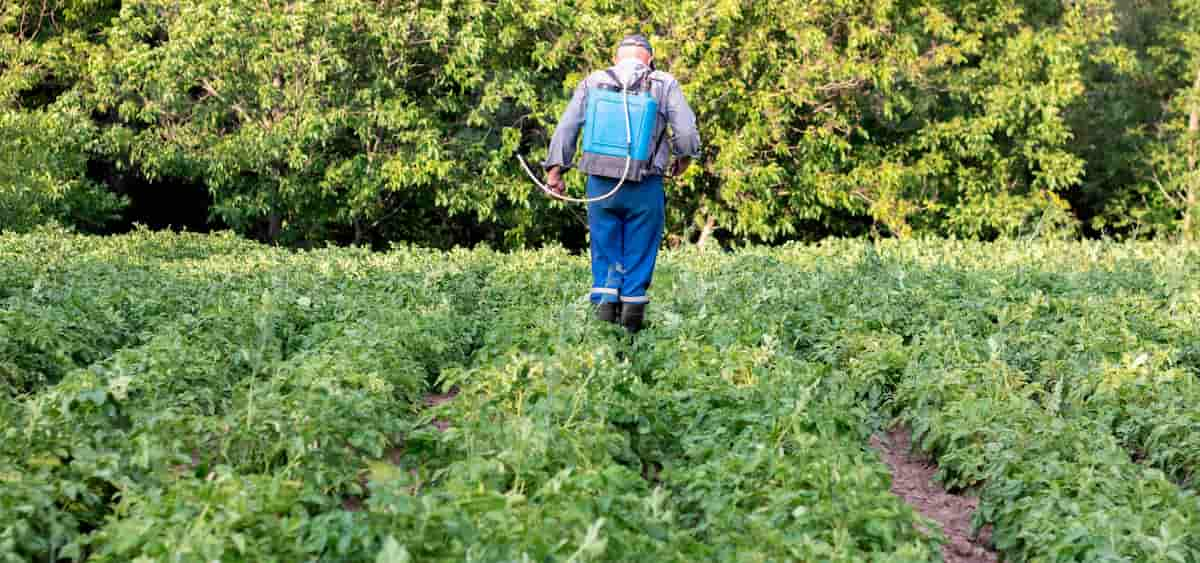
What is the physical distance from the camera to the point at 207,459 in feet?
16.2

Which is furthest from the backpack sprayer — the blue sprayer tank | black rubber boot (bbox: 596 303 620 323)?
black rubber boot (bbox: 596 303 620 323)

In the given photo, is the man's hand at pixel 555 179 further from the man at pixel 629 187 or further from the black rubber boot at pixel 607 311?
the black rubber boot at pixel 607 311

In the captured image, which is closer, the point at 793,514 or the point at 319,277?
the point at 793,514

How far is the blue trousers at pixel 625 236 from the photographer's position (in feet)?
28.9

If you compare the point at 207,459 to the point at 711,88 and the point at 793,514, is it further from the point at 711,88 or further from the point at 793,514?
the point at 711,88

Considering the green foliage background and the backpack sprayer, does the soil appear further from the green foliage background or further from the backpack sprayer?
the green foliage background

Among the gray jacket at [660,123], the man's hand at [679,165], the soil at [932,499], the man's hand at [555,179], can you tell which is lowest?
the soil at [932,499]

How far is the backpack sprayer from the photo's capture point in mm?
8586

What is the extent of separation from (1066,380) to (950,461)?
1.62 metres

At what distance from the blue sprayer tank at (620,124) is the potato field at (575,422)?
3.55 ft

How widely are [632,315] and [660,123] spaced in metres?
1.22

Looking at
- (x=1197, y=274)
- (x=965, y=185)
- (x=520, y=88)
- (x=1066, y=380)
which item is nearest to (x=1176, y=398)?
(x=1066, y=380)

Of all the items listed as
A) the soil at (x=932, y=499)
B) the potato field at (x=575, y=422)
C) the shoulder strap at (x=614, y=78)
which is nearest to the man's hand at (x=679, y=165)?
the shoulder strap at (x=614, y=78)

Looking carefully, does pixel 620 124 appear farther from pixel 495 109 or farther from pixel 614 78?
pixel 495 109
